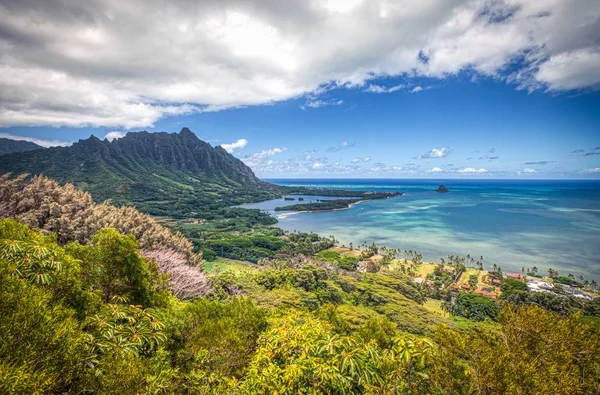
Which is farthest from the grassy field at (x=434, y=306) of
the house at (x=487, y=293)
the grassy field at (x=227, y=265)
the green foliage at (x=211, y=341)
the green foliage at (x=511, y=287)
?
the green foliage at (x=211, y=341)

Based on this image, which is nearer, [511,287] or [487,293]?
[511,287]

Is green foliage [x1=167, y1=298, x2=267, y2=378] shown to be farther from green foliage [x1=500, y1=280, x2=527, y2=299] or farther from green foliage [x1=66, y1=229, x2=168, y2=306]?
green foliage [x1=500, y1=280, x2=527, y2=299]

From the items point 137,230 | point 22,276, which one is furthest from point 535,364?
point 137,230

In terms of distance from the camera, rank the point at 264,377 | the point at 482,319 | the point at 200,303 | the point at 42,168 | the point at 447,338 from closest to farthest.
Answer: the point at 264,377, the point at 447,338, the point at 200,303, the point at 482,319, the point at 42,168

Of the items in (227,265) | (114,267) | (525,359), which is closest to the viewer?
(525,359)

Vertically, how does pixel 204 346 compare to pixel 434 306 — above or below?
above

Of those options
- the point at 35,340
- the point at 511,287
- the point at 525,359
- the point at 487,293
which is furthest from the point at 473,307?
the point at 35,340

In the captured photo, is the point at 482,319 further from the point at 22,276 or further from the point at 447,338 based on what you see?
the point at 22,276

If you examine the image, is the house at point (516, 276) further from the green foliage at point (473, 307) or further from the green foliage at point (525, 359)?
the green foliage at point (525, 359)

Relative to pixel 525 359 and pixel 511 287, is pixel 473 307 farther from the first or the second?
pixel 525 359

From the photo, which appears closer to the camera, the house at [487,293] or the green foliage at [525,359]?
the green foliage at [525,359]

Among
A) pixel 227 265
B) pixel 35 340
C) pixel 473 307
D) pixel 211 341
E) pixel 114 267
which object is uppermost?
pixel 35 340
